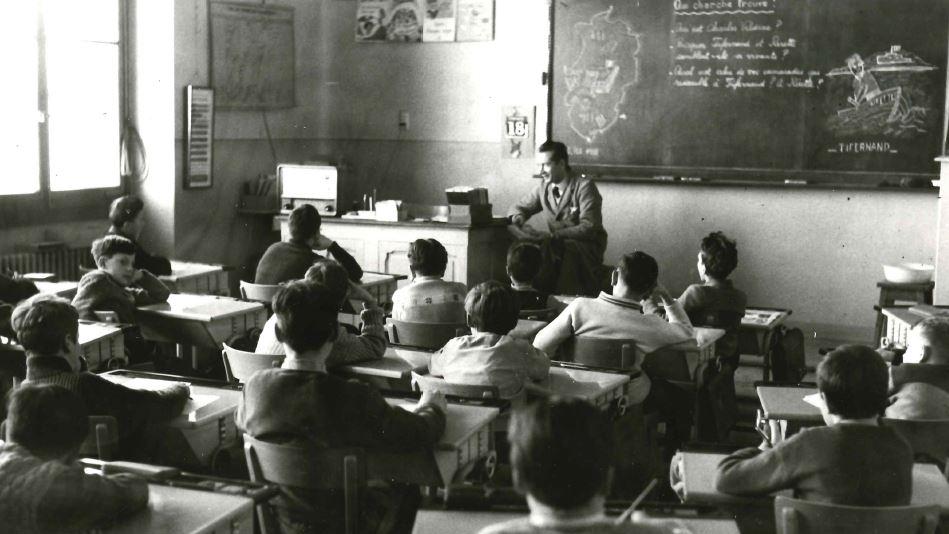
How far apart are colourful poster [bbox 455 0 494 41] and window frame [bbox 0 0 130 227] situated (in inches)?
99.1

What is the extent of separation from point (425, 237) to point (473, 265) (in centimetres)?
40

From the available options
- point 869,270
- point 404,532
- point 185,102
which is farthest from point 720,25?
point 404,532

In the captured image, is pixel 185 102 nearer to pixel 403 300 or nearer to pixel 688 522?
pixel 403 300

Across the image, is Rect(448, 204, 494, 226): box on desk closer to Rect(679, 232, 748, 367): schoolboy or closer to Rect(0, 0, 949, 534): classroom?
Rect(0, 0, 949, 534): classroom

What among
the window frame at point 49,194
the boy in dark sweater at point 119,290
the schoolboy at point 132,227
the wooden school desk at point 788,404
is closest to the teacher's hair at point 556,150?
the schoolboy at point 132,227

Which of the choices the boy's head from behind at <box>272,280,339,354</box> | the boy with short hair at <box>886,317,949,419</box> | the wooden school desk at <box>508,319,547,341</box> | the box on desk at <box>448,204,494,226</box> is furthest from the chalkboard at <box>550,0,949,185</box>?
the boy's head from behind at <box>272,280,339,354</box>

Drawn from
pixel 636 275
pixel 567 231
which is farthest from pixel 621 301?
pixel 567 231

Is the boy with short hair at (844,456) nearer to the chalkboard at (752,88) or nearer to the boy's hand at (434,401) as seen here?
the boy's hand at (434,401)

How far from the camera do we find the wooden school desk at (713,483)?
249cm

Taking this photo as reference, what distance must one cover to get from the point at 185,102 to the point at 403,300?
11.5ft

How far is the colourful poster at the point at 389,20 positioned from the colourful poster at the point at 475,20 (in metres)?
0.37

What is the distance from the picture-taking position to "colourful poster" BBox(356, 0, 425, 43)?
8.82 m

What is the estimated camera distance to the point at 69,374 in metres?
2.94

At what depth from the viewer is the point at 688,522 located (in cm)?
219
